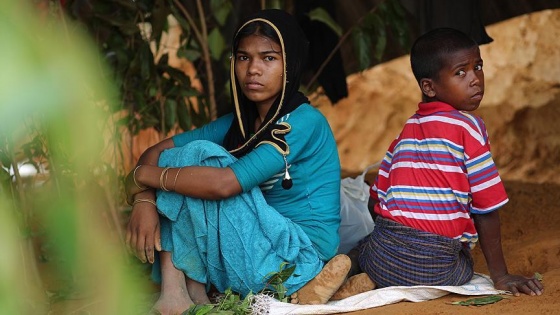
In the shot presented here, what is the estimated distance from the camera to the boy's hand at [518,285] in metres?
2.57

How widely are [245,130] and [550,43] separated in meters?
2.43

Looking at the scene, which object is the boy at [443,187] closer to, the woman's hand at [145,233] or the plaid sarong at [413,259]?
the plaid sarong at [413,259]

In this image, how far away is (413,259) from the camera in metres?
2.67

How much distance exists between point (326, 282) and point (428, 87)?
738 mm

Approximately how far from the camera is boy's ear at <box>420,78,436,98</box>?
8.73ft

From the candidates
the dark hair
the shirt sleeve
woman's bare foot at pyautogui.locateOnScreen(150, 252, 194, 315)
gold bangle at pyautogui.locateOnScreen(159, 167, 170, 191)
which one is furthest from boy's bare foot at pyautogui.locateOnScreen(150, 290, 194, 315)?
the shirt sleeve

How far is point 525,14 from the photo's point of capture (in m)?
4.63

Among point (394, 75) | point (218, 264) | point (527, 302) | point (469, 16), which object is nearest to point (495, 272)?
point (527, 302)

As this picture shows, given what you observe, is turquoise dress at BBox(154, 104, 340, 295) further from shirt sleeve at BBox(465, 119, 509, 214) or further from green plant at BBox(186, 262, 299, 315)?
shirt sleeve at BBox(465, 119, 509, 214)

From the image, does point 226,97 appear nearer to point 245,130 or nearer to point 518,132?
point 518,132

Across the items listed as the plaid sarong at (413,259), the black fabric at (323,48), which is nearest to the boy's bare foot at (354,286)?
the plaid sarong at (413,259)

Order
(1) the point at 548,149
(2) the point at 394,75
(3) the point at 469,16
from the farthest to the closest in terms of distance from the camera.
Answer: (2) the point at 394,75 < (1) the point at 548,149 < (3) the point at 469,16

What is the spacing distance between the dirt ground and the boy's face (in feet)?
2.16

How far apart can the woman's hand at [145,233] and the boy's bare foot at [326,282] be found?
1.66 ft
